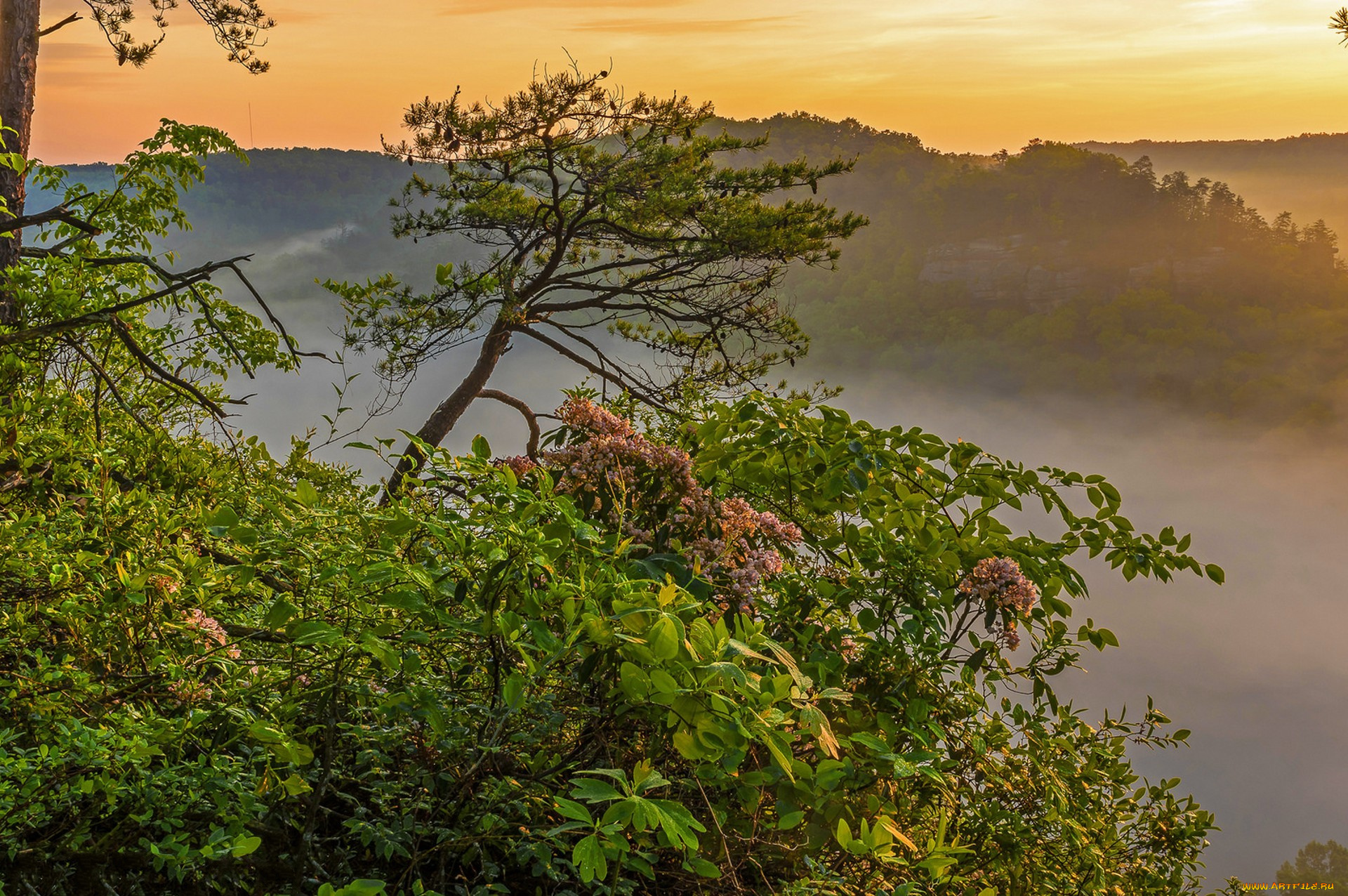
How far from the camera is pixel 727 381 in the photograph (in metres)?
8.91

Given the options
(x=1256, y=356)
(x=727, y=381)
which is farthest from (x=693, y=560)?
(x=1256, y=356)

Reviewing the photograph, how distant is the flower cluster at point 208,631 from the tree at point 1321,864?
36885 mm

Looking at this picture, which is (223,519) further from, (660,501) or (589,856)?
(660,501)

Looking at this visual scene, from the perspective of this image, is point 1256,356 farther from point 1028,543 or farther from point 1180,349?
point 1028,543

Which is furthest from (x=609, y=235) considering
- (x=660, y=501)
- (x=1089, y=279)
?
(x=1089, y=279)

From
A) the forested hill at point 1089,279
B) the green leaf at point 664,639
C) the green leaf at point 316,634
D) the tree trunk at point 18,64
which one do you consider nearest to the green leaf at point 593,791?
the green leaf at point 664,639

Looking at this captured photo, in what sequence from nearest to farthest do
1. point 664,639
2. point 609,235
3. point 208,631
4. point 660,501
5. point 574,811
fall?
point 574,811 → point 664,639 → point 208,631 → point 660,501 → point 609,235

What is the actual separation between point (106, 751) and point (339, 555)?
0.55 metres

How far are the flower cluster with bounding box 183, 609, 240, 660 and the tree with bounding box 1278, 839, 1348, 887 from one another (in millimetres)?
36885

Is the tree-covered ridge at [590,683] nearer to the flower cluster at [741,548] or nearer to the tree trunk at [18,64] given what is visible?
the flower cluster at [741,548]

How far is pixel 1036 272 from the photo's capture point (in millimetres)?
69938

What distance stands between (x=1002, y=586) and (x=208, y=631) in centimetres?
189

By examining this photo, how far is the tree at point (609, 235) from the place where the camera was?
7973mm

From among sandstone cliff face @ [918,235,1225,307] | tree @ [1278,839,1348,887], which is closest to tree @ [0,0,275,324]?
tree @ [1278,839,1348,887]
